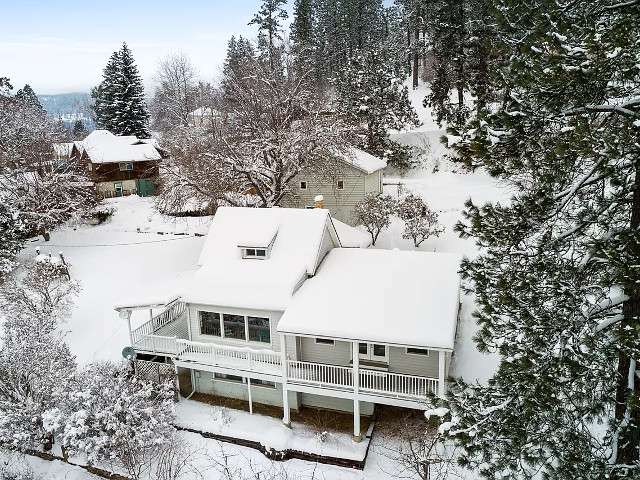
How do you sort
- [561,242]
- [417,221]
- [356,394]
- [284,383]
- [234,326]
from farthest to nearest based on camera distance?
[417,221], [234,326], [284,383], [356,394], [561,242]

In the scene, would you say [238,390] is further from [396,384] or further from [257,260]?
[396,384]

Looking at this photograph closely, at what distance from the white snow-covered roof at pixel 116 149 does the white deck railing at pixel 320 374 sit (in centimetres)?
3251

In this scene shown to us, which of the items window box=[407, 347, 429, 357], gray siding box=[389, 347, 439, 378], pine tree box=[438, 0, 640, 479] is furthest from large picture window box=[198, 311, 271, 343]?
pine tree box=[438, 0, 640, 479]

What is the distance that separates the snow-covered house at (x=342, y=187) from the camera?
98.6ft

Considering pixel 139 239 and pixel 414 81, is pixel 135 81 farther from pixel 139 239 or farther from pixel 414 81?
pixel 414 81

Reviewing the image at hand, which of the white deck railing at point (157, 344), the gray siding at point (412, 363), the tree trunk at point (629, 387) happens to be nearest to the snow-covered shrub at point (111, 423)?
A: the white deck railing at point (157, 344)

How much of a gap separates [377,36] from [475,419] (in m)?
58.7

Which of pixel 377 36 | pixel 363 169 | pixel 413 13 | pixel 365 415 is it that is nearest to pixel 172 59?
pixel 377 36

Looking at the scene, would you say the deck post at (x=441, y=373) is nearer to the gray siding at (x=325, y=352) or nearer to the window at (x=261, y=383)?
the gray siding at (x=325, y=352)

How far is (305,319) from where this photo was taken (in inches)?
573

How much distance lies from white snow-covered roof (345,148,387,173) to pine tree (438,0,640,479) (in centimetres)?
2069

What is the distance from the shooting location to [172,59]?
5509 centimetres

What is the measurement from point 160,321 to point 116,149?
31065 millimetres

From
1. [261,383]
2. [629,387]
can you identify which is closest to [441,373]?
[629,387]
